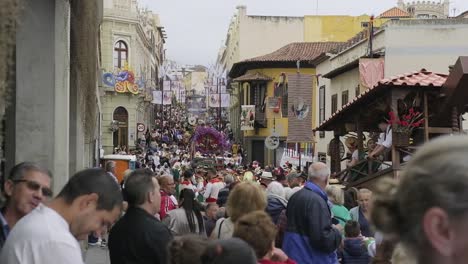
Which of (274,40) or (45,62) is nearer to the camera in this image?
(45,62)

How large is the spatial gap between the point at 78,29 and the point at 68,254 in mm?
4660

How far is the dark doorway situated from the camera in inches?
2181

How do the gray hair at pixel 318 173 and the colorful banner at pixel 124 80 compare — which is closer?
the gray hair at pixel 318 173

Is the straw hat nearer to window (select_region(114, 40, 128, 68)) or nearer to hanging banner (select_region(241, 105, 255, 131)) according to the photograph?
hanging banner (select_region(241, 105, 255, 131))

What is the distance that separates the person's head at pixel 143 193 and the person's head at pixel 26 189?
1.85 feet

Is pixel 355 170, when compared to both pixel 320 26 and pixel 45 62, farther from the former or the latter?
pixel 320 26

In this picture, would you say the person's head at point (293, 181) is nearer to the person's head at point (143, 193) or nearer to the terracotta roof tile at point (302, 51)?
the person's head at point (143, 193)

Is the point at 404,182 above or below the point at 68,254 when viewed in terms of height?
above

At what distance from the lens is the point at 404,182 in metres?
1.79

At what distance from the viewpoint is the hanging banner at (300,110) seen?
1148 inches

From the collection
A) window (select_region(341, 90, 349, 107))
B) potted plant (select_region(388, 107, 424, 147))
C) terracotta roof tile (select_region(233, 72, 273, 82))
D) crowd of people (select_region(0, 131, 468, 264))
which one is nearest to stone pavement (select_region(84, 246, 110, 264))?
crowd of people (select_region(0, 131, 468, 264))

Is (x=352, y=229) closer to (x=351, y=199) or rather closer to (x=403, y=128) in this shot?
(x=351, y=199)

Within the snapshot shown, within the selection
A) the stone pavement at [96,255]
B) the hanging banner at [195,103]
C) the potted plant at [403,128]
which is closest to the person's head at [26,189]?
the stone pavement at [96,255]

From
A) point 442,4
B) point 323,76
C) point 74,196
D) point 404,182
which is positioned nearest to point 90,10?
point 74,196
